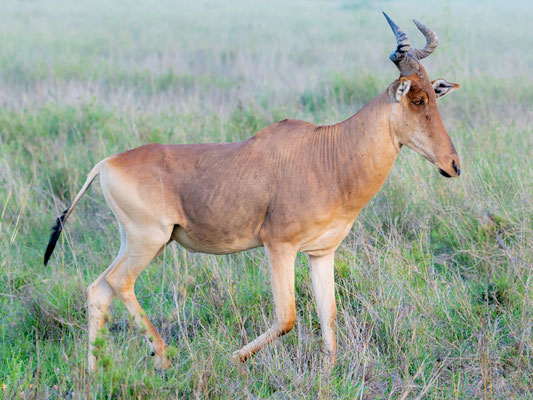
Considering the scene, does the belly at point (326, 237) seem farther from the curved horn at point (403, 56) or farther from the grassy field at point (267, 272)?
the curved horn at point (403, 56)

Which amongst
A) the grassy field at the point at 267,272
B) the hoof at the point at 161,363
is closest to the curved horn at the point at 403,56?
the grassy field at the point at 267,272

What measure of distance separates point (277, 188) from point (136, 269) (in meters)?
1.05

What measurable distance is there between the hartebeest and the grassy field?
33 cm

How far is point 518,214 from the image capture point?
18.9 ft

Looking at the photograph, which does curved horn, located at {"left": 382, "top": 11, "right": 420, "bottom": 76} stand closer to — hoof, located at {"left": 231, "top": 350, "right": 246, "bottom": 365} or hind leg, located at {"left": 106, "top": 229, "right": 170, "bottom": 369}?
hind leg, located at {"left": 106, "top": 229, "right": 170, "bottom": 369}

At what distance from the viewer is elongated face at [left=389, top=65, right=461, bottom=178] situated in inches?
155

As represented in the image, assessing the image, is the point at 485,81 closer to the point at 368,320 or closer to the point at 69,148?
the point at 69,148

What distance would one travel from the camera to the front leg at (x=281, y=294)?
411 centimetres

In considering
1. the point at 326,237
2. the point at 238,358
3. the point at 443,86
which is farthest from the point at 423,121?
the point at 238,358

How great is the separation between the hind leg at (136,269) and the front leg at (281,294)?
1.72 feet

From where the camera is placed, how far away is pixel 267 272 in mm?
5309

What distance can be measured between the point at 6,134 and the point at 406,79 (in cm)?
596

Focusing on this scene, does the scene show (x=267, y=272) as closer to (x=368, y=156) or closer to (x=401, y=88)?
(x=368, y=156)

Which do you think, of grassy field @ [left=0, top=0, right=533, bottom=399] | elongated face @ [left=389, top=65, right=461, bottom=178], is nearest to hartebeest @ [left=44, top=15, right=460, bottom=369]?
elongated face @ [left=389, top=65, right=461, bottom=178]
